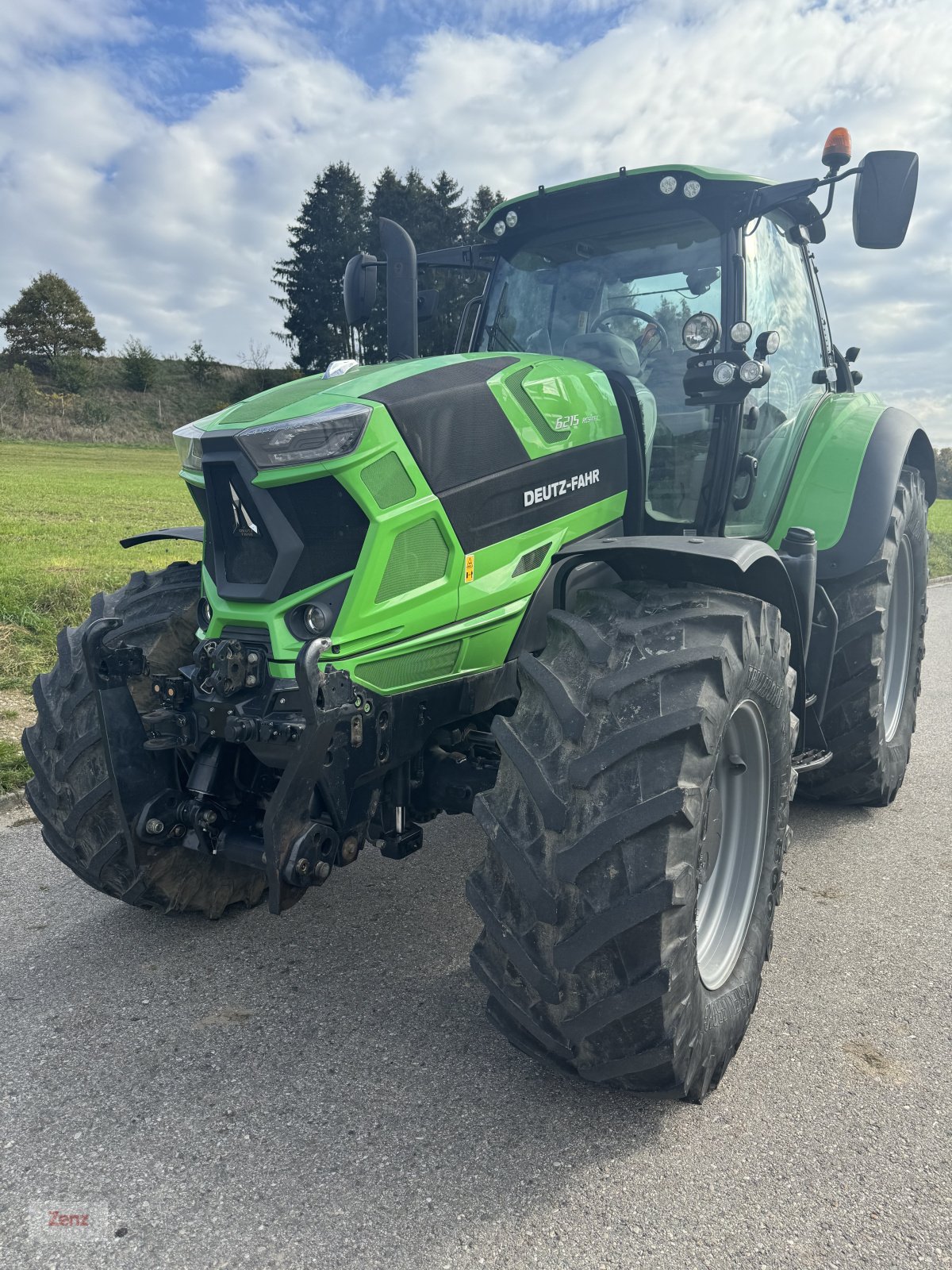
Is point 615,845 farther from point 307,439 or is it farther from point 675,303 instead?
point 675,303

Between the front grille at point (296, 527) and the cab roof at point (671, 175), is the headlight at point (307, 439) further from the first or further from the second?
the cab roof at point (671, 175)

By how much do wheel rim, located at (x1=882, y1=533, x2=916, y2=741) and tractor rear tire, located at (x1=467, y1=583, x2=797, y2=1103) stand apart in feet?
8.97

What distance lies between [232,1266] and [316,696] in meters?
1.15

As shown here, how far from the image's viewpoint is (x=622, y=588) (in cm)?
265

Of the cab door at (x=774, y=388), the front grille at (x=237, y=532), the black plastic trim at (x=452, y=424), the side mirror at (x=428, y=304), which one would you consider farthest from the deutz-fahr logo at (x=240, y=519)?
the side mirror at (x=428, y=304)

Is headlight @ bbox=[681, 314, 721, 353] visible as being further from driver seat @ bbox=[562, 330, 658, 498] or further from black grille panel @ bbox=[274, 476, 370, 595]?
black grille panel @ bbox=[274, 476, 370, 595]

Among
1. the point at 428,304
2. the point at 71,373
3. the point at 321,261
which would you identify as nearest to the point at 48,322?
the point at 71,373

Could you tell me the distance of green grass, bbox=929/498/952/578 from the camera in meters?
16.6

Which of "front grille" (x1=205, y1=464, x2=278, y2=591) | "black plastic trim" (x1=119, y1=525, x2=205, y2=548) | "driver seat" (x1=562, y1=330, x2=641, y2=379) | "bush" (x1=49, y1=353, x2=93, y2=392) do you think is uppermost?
"bush" (x1=49, y1=353, x2=93, y2=392)

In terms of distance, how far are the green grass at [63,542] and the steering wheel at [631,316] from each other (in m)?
4.29

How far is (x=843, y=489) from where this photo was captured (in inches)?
156

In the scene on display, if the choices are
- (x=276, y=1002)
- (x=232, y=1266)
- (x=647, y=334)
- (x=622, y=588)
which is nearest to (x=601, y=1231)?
(x=232, y=1266)

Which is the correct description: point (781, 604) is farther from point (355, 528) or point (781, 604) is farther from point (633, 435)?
point (355, 528)

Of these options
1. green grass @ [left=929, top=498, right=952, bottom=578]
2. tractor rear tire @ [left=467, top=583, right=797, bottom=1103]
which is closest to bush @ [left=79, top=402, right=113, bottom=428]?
green grass @ [left=929, top=498, right=952, bottom=578]
